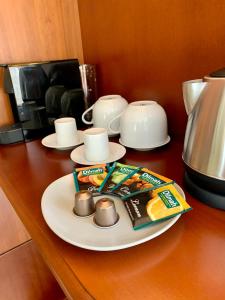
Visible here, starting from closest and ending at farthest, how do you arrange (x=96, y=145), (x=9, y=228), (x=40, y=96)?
(x=96, y=145) → (x=40, y=96) → (x=9, y=228)

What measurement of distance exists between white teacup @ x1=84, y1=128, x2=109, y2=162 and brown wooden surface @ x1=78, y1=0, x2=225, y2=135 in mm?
249

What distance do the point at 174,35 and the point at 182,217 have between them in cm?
48

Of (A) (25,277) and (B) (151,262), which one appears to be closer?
(B) (151,262)

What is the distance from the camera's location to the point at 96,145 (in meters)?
0.60

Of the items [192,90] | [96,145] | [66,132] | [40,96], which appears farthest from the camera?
[40,96]

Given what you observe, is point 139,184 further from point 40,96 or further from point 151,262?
point 40,96

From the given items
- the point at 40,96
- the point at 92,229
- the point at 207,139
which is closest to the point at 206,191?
the point at 207,139

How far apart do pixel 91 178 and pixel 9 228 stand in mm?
653

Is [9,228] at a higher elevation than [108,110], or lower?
lower

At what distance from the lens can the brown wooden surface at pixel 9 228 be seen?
3.08 feet

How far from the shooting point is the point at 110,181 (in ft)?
1.60

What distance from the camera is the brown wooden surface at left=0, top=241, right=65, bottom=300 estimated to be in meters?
0.98

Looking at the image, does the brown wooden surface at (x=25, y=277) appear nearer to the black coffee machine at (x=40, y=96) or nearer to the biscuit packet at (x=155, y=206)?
the black coffee machine at (x=40, y=96)

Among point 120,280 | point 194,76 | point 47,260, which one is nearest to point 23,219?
point 47,260
